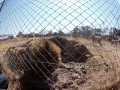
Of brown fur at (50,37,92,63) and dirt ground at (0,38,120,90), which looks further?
brown fur at (50,37,92,63)

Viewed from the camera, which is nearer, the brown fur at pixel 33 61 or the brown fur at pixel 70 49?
the brown fur at pixel 33 61

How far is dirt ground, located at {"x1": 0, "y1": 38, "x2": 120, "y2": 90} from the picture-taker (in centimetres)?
389

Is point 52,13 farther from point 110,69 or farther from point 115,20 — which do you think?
point 110,69

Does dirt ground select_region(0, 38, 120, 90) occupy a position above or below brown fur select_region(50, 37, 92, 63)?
below

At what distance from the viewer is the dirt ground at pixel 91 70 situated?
3887 millimetres

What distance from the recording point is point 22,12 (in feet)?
12.8

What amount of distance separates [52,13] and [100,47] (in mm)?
1230

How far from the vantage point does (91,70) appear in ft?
14.8

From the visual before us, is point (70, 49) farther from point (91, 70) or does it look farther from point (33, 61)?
point (33, 61)

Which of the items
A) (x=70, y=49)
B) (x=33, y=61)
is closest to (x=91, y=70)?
(x=70, y=49)

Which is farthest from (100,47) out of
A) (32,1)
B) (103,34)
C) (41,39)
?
(32,1)

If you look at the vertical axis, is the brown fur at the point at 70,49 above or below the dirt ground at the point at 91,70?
above

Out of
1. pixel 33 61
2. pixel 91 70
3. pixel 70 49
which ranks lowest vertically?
pixel 91 70

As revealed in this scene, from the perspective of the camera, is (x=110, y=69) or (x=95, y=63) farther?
(x=95, y=63)
